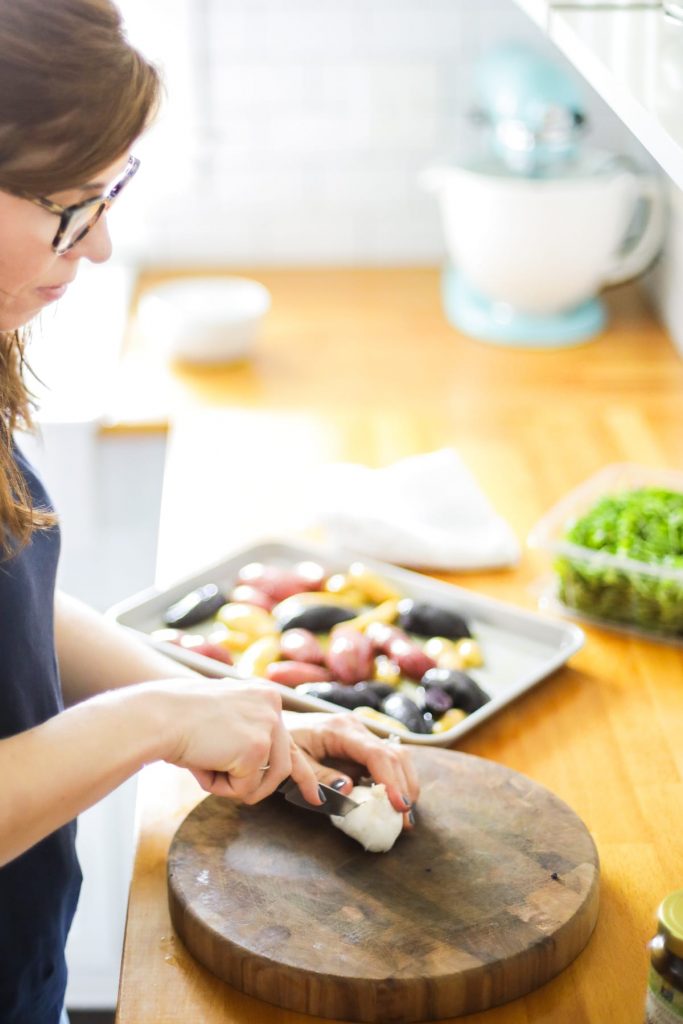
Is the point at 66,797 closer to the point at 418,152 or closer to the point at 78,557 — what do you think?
the point at 78,557

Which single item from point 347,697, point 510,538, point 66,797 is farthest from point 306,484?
point 66,797

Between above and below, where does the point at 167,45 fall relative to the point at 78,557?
above

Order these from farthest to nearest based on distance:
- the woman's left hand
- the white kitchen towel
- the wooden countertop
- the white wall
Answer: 1. the white wall
2. the white kitchen towel
3. the woman's left hand
4. the wooden countertop

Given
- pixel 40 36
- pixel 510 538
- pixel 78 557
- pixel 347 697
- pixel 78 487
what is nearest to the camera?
pixel 40 36

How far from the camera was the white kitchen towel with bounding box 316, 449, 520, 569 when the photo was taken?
1.65 meters

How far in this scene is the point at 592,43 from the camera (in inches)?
47.6

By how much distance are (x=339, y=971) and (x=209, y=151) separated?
6.87ft

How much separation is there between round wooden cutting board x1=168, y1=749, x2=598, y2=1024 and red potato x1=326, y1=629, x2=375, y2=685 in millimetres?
220

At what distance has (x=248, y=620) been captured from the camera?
1.47 metres

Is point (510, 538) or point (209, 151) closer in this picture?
point (510, 538)

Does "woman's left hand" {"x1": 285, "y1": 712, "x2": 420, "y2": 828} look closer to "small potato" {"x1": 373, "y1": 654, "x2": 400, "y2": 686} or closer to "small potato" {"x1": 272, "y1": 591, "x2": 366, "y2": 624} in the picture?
"small potato" {"x1": 373, "y1": 654, "x2": 400, "y2": 686}

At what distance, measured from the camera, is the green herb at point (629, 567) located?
146cm

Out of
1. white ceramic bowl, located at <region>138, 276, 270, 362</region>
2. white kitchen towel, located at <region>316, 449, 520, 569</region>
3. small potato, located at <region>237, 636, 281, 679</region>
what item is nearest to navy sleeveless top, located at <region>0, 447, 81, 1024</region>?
small potato, located at <region>237, 636, 281, 679</region>

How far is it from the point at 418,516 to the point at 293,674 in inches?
16.1
